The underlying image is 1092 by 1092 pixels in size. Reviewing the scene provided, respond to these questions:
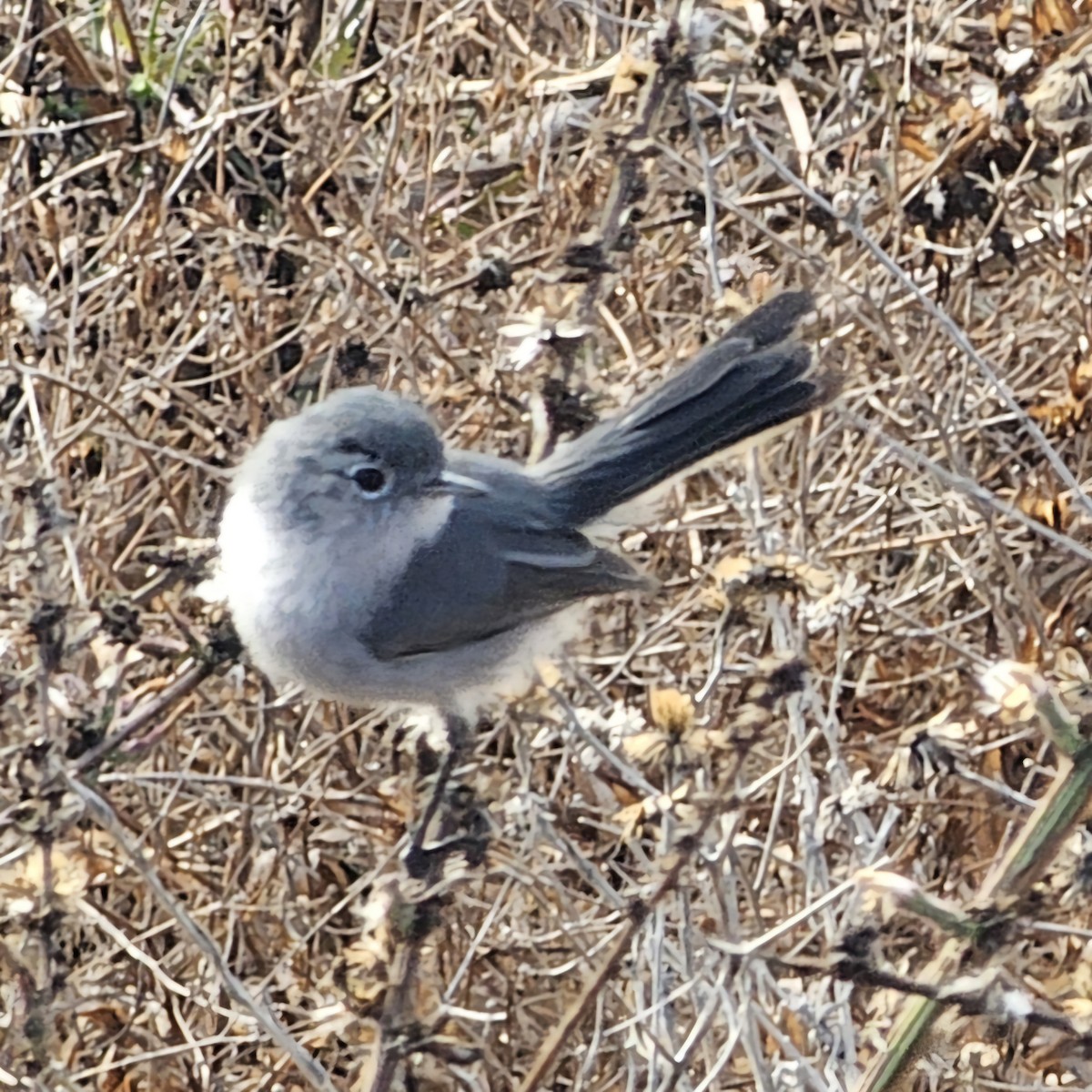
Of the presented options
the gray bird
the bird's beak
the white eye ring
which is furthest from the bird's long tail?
the white eye ring

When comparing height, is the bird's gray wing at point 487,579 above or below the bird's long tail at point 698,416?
below

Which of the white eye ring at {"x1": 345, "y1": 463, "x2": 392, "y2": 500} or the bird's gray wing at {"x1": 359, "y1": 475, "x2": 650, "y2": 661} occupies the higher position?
the white eye ring at {"x1": 345, "y1": 463, "x2": 392, "y2": 500}

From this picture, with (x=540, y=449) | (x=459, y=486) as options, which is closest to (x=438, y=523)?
(x=459, y=486)

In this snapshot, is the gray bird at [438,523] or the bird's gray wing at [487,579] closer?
the gray bird at [438,523]

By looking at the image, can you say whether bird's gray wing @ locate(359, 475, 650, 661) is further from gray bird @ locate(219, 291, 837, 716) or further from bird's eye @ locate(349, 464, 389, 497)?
bird's eye @ locate(349, 464, 389, 497)

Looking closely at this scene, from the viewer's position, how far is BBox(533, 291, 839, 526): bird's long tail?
9.51 ft

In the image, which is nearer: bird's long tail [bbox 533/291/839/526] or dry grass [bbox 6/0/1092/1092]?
dry grass [bbox 6/0/1092/1092]

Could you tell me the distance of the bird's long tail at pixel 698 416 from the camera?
9.51 feet

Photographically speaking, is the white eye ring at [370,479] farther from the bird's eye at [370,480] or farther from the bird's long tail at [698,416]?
the bird's long tail at [698,416]

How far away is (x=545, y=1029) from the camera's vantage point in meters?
3.20

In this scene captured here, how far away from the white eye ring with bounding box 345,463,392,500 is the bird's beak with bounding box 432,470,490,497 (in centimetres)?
9

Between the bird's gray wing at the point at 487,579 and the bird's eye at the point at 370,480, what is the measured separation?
0.15 m

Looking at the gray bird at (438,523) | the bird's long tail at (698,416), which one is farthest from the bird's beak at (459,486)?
the bird's long tail at (698,416)

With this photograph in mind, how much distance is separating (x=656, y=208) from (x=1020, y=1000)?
276cm
